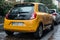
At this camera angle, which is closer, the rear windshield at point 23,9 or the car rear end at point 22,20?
the car rear end at point 22,20

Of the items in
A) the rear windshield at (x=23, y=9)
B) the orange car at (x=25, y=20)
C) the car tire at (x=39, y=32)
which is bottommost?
the car tire at (x=39, y=32)

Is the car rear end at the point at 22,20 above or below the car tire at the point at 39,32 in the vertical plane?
above

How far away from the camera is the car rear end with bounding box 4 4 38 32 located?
9820 millimetres

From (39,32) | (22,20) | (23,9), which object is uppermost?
(23,9)

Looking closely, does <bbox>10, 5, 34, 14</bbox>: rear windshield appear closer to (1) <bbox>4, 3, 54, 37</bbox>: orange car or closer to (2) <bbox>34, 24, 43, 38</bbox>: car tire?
(1) <bbox>4, 3, 54, 37</bbox>: orange car

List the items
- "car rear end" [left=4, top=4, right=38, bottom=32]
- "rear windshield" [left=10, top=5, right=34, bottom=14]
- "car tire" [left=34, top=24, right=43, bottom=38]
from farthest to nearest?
1. "rear windshield" [left=10, top=5, right=34, bottom=14]
2. "car tire" [left=34, top=24, right=43, bottom=38]
3. "car rear end" [left=4, top=4, right=38, bottom=32]

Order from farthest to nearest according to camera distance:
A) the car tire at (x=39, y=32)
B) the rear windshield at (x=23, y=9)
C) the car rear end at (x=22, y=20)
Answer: the rear windshield at (x=23, y=9), the car tire at (x=39, y=32), the car rear end at (x=22, y=20)

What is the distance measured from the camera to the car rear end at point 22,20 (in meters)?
9.82

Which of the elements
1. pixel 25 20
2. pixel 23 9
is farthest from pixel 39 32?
pixel 23 9

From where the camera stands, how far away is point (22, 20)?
32.5 ft

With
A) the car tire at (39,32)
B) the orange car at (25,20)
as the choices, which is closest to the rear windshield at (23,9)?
the orange car at (25,20)

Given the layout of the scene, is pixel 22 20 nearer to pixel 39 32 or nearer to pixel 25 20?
pixel 25 20

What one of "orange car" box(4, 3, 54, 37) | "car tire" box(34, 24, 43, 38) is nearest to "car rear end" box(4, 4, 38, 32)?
"orange car" box(4, 3, 54, 37)

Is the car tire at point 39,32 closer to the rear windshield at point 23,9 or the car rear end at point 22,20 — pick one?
the car rear end at point 22,20
